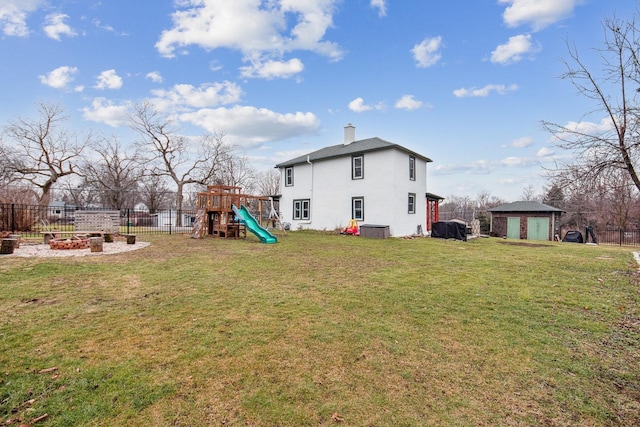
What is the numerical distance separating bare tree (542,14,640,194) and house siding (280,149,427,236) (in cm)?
1058

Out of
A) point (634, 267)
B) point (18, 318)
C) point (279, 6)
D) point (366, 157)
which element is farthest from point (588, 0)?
point (366, 157)

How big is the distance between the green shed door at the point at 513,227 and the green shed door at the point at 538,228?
72 centimetres

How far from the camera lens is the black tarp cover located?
1573 cm

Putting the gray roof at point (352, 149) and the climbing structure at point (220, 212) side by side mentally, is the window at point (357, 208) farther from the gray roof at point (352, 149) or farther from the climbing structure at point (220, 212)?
the climbing structure at point (220, 212)

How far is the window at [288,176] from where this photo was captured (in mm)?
21281

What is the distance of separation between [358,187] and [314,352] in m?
15.1

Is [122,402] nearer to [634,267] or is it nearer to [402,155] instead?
[634,267]

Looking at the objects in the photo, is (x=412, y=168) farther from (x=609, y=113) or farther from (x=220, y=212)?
(x=609, y=113)

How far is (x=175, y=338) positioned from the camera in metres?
3.20

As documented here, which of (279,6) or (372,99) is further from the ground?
(279,6)

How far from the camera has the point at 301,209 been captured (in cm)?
2056

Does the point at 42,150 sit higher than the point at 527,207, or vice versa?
the point at 42,150

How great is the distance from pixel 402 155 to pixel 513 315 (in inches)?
540

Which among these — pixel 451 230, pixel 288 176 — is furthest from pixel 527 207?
pixel 288 176
